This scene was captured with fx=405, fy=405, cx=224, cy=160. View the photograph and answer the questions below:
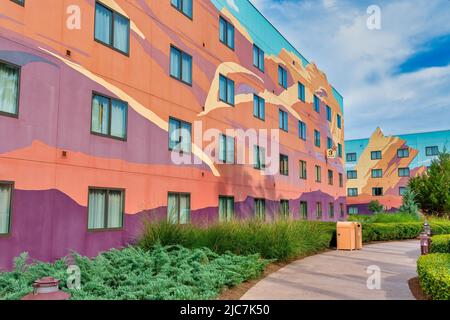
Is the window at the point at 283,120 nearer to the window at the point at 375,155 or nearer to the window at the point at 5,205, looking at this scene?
the window at the point at 5,205

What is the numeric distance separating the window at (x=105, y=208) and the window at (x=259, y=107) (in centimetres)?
1171

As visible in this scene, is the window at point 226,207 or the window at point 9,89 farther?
the window at point 226,207

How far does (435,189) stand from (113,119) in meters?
30.1

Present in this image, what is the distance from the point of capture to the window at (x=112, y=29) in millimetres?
13047

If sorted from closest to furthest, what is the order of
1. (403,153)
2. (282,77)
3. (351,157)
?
(282,77)
(403,153)
(351,157)

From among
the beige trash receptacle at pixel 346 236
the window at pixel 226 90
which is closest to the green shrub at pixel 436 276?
the beige trash receptacle at pixel 346 236

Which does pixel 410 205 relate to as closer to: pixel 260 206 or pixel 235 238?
pixel 260 206

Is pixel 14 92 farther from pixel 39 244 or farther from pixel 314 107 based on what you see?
pixel 314 107

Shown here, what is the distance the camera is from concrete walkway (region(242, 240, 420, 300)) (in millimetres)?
Answer: 8320

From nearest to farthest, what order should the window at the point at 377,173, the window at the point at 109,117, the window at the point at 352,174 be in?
1. the window at the point at 109,117
2. the window at the point at 377,173
3. the window at the point at 352,174

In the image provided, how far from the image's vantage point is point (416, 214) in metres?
34.4

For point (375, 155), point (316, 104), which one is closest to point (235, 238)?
point (316, 104)

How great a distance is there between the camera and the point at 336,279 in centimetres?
1013
